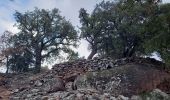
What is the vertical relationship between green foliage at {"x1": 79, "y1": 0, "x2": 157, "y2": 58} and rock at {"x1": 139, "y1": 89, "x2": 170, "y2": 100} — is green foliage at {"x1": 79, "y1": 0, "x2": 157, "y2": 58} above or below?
above

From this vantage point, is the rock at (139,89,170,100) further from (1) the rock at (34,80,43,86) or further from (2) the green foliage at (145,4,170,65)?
(1) the rock at (34,80,43,86)

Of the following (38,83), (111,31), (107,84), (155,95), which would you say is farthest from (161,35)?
(111,31)

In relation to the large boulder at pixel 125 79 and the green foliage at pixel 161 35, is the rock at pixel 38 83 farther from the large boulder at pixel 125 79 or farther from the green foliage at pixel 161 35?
the green foliage at pixel 161 35

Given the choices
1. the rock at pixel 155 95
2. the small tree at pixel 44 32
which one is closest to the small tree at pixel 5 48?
the small tree at pixel 44 32

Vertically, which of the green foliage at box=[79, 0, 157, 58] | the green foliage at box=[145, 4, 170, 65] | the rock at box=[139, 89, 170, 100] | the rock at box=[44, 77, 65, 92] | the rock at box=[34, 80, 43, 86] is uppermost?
the green foliage at box=[79, 0, 157, 58]

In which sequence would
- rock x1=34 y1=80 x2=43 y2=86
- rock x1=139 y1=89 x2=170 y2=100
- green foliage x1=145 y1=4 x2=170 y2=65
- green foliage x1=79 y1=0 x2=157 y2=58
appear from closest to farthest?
1. rock x1=139 y1=89 x2=170 y2=100
2. green foliage x1=145 y1=4 x2=170 y2=65
3. rock x1=34 y1=80 x2=43 y2=86
4. green foliage x1=79 y1=0 x2=157 y2=58

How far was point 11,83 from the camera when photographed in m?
31.9

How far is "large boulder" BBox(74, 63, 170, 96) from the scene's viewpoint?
24.2m

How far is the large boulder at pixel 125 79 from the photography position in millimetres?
24217


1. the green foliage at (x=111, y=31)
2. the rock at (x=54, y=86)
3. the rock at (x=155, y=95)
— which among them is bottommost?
the rock at (x=155, y=95)

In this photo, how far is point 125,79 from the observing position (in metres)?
24.8

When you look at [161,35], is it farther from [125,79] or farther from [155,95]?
[155,95]

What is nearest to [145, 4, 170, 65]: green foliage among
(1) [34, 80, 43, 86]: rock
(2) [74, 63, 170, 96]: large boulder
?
(2) [74, 63, 170, 96]: large boulder

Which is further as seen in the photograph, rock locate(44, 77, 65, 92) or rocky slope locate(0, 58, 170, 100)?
rock locate(44, 77, 65, 92)
